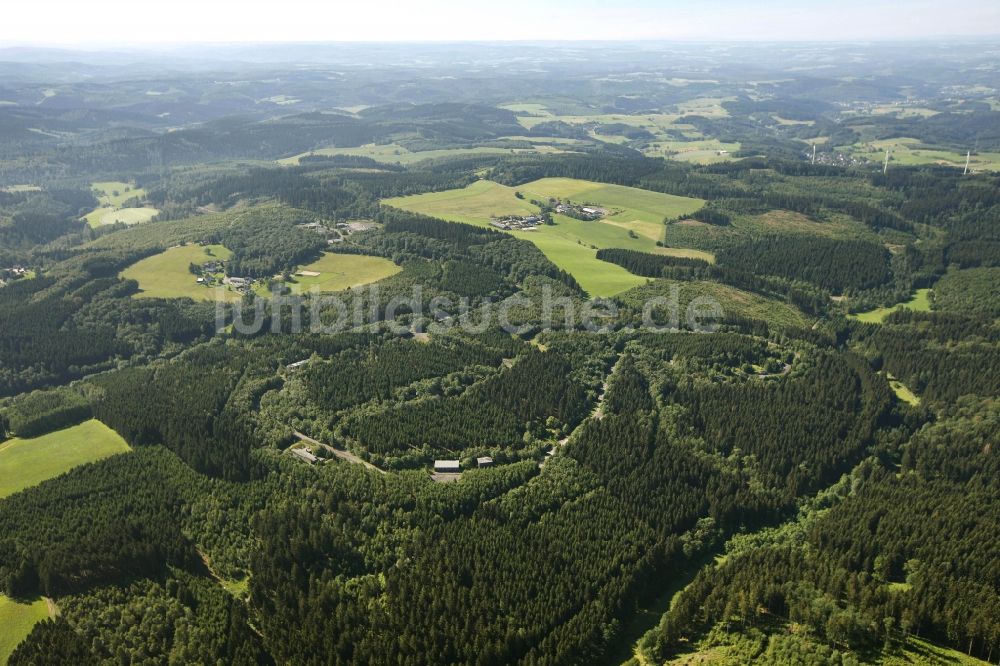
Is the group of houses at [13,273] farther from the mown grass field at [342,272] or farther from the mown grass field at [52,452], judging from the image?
the mown grass field at [52,452]

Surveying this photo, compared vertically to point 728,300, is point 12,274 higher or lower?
lower

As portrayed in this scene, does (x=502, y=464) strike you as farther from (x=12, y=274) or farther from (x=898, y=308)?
(x=12, y=274)

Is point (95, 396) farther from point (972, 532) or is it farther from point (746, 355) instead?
point (972, 532)

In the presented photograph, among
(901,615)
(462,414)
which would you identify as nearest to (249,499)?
(462,414)

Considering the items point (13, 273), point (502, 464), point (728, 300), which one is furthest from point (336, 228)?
point (502, 464)

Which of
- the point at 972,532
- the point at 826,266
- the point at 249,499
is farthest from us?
the point at 826,266

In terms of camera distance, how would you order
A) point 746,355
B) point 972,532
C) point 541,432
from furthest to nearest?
1. point 746,355
2. point 541,432
3. point 972,532
